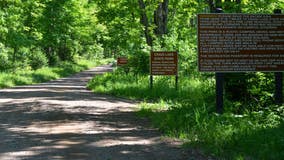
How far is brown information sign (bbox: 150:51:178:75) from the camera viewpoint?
682 inches

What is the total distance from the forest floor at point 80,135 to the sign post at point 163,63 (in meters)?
3.08

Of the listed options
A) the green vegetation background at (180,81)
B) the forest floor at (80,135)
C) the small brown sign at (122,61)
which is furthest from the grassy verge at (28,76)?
the forest floor at (80,135)

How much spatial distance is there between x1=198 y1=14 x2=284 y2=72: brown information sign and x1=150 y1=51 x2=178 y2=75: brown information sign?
22.6 feet

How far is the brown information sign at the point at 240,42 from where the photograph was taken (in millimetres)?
10305

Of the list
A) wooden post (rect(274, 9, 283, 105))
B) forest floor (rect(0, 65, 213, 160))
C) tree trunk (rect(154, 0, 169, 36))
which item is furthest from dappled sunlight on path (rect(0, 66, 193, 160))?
tree trunk (rect(154, 0, 169, 36))

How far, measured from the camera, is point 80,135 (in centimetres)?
949

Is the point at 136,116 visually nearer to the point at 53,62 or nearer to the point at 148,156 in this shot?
the point at 148,156

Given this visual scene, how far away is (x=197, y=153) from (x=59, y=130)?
3660mm

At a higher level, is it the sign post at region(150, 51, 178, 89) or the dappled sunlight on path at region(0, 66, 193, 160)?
the sign post at region(150, 51, 178, 89)

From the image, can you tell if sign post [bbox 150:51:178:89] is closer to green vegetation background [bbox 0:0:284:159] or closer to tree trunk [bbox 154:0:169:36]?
green vegetation background [bbox 0:0:284:159]

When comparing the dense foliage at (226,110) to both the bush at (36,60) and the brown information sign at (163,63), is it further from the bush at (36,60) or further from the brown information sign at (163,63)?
the bush at (36,60)

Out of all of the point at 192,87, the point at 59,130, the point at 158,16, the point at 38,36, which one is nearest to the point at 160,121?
the point at 59,130

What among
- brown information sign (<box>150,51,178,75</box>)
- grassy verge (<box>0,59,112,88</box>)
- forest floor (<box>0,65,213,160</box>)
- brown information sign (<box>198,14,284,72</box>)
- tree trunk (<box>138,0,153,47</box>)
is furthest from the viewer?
grassy verge (<box>0,59,112,88</box>)

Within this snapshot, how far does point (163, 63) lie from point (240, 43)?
283 inches
